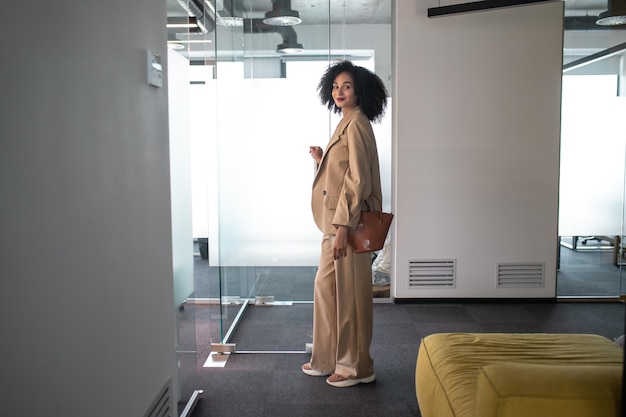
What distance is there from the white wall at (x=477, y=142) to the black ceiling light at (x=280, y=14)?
0.91 m

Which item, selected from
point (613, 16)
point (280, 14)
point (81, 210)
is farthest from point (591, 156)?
point (81, 210)

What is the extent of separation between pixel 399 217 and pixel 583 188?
171 cm

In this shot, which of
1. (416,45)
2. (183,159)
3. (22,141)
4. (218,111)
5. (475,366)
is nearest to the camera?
(22,141)

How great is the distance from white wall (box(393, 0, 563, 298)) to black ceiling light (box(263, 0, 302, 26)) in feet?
3.00

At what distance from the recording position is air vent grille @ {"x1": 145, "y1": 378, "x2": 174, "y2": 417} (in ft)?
7.70

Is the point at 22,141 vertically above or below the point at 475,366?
above

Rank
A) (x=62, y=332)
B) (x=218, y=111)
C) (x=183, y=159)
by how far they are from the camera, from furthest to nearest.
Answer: (x=218, y=111) < (x=183, y=159) < (x=62, y=332)

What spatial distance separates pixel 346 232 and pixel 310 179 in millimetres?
1913

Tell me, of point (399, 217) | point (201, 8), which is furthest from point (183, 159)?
point (399, 217)

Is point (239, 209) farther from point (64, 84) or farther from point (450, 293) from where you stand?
point (64, 84)

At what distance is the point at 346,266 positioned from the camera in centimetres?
338

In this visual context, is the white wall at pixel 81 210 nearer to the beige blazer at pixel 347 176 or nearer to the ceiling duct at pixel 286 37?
the beige blazer at pixel 347 176

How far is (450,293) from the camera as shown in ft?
17.3

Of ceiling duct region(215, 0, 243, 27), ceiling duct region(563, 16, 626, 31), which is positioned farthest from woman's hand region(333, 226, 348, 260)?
ceiling duct region(563, 16, 626, 31)
